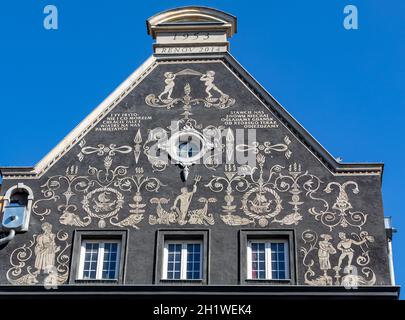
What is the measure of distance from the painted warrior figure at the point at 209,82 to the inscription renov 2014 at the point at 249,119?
870 millimetres

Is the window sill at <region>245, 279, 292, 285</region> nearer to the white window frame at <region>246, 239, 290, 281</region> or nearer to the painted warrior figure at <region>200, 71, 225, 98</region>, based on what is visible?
the white window frame at <region>246, 239, 290, 281</region>

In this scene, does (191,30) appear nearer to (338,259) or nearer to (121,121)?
(121,121)

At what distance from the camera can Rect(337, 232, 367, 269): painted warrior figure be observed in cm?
2670

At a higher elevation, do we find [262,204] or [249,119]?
[249,119]

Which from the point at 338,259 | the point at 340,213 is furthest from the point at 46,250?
the point at 340,213

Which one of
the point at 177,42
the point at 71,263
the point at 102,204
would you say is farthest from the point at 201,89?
the point at 71,263

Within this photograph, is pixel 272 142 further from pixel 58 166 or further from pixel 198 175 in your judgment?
pixel 58 166

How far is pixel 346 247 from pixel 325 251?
1.84 ft

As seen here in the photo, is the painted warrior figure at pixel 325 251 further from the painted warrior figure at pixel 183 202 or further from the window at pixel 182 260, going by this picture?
the painted warrior figure at pixel 183 202

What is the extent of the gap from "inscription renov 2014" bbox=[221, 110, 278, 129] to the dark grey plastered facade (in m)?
0.03

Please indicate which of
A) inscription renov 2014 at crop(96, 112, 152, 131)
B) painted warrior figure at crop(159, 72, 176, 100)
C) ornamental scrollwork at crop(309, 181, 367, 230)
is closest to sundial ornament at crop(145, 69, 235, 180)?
painted warrior figure at crop(159, 72, 176, 100)

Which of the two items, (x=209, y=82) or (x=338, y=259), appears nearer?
(x=338, y=259)

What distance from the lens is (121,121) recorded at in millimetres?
29688

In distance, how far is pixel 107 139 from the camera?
96.2 ft
